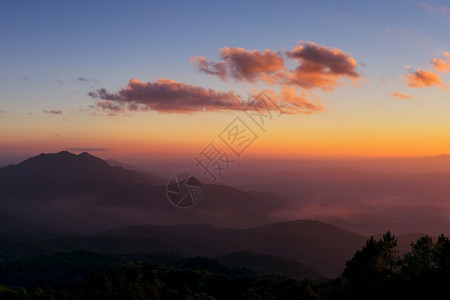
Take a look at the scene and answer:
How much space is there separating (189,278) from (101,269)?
88.0 meters

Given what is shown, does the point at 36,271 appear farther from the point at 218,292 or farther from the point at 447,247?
the point at 447,247

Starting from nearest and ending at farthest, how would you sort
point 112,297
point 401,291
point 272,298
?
point 401,291 → point 112,297 → point 272,298

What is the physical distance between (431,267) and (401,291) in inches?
263

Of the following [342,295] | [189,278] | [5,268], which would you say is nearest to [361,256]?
[342,295]

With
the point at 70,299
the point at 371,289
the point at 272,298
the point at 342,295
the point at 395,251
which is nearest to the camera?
the point at 371,289

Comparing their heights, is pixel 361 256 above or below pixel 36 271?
above

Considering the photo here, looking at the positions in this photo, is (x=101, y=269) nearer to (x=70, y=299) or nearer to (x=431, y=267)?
(x=70, y=299)

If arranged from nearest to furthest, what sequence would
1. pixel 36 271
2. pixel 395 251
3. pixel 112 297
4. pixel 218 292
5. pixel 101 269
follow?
1. pixel 395 251
2. pixel 112 297
3. pixel 218 292
4. pixel 101 269
5. pixel 36 271

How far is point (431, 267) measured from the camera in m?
38.0

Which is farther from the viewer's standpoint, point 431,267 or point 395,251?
point 395,251

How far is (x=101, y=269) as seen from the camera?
17625 cm

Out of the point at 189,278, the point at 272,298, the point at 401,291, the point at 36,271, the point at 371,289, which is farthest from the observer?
the point at 36,271

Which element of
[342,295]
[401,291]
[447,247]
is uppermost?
[447,247]

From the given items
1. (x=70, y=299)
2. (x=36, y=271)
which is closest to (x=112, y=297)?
(x=70, y=299)
